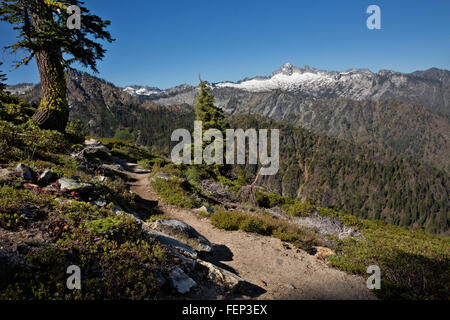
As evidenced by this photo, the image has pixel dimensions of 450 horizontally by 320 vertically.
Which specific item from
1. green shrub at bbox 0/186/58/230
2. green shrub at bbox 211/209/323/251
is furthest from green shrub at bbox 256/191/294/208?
green shrub at bbox 0/186/58/230

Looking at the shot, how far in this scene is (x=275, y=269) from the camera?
7.41 meters

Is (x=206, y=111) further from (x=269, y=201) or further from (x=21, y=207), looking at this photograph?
(x=21, y=207)

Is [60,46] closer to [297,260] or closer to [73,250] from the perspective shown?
[73,250]

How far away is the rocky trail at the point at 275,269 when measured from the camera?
6.07m

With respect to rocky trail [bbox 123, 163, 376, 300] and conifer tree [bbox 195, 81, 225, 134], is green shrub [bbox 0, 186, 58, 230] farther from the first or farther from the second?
conifer tree [bbox 195, 81, 225, 134]

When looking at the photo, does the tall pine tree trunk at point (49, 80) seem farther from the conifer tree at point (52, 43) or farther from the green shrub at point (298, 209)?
the green shrub at point (298, 209)

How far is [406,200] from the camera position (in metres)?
166

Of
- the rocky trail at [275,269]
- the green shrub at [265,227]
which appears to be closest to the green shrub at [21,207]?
the rocky trail at [275,269]

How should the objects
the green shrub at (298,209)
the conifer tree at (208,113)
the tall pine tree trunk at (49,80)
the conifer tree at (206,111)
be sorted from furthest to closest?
the conifer tree at (206,111), the conifer tree at (208,113), the green shrub at (298,209), the tall pine tree trunk at (49,80)

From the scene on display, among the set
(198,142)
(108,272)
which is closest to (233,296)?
(108,272)

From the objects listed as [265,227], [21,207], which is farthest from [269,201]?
[21,207]

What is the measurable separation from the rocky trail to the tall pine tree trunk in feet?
34.2

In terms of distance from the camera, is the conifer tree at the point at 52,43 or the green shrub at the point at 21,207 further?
the conifer tree at the point at 52,43

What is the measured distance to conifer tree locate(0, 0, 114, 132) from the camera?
1296cm
